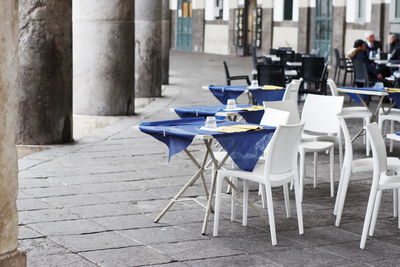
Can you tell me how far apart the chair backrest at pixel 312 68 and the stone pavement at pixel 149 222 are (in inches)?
168

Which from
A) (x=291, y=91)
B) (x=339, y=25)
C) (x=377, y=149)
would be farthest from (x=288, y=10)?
(x=377, y=149)

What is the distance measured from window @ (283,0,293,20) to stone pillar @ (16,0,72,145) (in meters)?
16.5

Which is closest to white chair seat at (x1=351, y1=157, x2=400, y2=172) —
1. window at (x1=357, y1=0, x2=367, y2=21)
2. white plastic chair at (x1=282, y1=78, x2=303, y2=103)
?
white plastic chair at (x1=282, y1=78, x2=303, y2=103)

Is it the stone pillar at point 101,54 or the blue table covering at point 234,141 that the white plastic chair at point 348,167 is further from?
the stone pillar at point 101,54

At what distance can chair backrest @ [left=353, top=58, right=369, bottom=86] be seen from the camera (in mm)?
13055

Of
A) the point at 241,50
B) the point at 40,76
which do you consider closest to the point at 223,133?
the point at 40,76

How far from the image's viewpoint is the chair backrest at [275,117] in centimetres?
621

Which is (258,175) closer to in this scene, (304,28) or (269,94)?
(269,94)

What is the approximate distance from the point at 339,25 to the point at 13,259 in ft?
61.7

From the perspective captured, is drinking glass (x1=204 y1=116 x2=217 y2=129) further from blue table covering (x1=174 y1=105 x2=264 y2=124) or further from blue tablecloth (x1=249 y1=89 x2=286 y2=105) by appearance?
blue tablecloth (x1=249 y1=89 x2=286 y2=105)

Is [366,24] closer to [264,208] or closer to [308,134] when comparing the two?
[308,134]

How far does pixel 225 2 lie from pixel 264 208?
23.9 metres

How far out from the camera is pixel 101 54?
11.5m

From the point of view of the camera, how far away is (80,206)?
249 inches
